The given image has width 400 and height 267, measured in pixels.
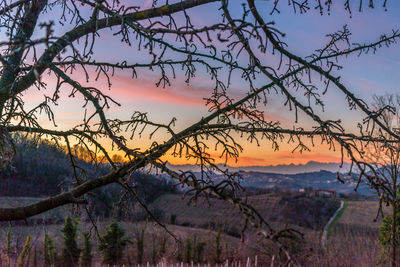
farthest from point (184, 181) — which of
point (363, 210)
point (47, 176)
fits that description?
point (363, 210)

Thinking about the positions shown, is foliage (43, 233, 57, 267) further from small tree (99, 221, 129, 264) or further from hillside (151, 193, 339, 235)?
hillside (151, 193, 339, 235)

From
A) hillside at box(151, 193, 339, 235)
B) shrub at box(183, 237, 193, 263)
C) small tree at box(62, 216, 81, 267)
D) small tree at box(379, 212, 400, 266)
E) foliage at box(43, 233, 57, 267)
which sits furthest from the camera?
hillside at box(151, 193, 339, 235)

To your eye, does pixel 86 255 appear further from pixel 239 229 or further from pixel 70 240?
pixel 239 229

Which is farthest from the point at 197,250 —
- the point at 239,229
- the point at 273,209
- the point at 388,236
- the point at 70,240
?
the point at 273,209

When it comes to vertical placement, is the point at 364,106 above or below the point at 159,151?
above

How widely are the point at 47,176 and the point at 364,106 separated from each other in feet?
87.8

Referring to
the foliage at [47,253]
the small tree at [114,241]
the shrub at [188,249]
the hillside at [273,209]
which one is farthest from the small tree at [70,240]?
the hillside at [273,209]

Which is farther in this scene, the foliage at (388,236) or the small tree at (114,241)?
the small tree at (114,241)

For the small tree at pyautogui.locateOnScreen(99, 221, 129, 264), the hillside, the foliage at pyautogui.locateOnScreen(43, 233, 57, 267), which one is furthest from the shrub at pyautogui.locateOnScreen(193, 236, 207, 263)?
the hillside

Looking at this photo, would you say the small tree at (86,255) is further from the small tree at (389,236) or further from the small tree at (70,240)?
the small tree at (389,236)

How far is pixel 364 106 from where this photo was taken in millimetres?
2625

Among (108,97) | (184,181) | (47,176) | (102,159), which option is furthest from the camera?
(47,176)

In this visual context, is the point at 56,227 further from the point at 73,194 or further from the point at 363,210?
the point at 363,210

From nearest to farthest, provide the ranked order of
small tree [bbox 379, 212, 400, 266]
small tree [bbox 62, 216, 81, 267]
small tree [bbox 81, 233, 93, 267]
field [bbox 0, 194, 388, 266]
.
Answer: small tree [bbox 379, 212, 400, 266] < small tree [bbox 62, 216, 81, 267] < small tree [bbox 81, 233, 93, 267] < field [bbox 0, 194, 388, 266]
